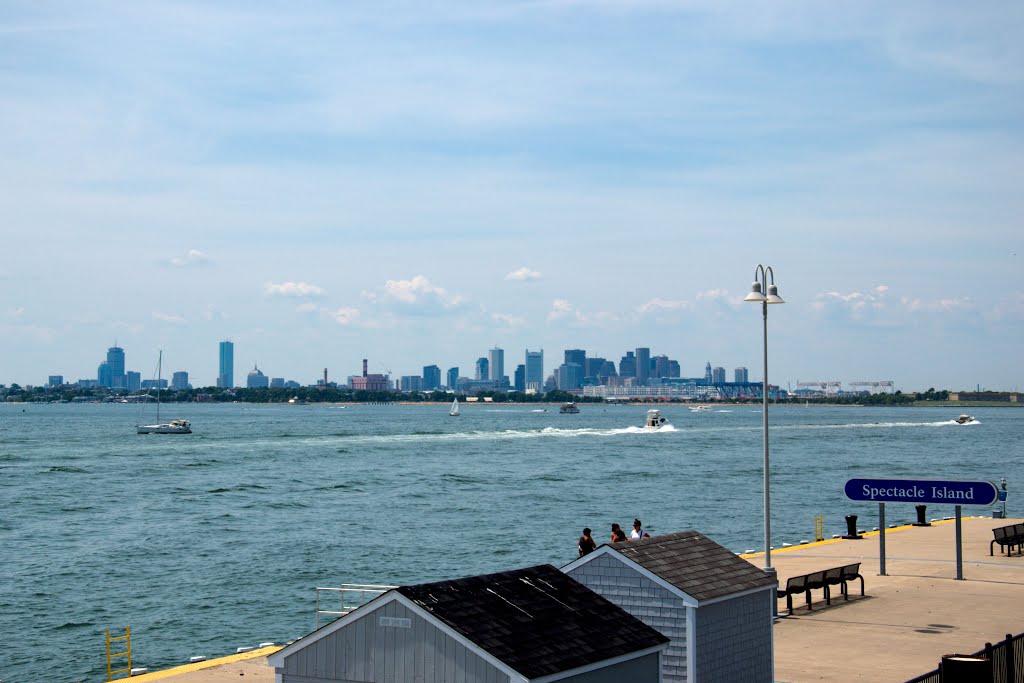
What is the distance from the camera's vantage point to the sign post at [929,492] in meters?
28.1

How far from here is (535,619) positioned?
47.2 ft

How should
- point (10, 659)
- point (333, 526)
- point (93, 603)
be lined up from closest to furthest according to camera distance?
1. point (10, 659)
2. point (93, 603)
3. point (333, 526)

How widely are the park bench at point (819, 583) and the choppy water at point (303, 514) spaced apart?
1374 centimetres

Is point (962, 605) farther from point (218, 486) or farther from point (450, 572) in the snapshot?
point (218, 486)

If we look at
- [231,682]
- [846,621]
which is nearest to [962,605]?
[846,621]

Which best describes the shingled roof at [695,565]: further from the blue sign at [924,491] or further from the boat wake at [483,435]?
the boat wake at [483,435]

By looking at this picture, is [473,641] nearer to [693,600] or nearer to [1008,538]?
[693,600]

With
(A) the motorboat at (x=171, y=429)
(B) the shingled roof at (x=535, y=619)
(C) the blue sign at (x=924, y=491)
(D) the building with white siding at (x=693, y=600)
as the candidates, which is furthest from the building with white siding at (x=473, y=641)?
(A) the motorboat at (x=171, y=429)

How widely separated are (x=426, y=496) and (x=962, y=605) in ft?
168

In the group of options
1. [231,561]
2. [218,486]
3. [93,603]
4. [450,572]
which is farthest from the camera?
[218,486]

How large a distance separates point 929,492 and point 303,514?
42.9 m

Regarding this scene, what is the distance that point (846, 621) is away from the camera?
81.7ft

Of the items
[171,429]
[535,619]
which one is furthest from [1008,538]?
[171,429]

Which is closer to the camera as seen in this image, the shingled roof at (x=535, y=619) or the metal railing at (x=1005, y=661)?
the shingled roof at (x=535, y=619)
